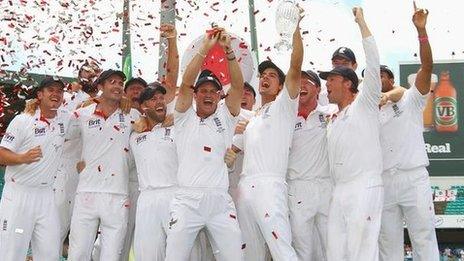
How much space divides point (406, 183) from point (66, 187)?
4.82m

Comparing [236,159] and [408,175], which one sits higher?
[236,159]

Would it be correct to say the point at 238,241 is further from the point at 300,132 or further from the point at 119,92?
the point at 119,92

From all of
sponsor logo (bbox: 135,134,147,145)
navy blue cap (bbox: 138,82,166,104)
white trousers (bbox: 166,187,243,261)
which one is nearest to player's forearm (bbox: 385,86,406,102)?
white trousers (bbox: 166,187,243,261)

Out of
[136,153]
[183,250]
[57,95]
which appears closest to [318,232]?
[183,250]

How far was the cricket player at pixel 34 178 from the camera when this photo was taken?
820 centimetres

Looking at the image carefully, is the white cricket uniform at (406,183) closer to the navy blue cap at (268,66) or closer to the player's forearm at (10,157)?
the navy blue cap at (268,66)

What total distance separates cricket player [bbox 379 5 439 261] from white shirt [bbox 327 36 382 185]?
2.01 feet

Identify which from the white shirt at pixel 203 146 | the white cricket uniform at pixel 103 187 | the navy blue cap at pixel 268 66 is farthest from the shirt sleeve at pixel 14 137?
the navy blue cap at pixel 268 66

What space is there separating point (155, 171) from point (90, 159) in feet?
3.20

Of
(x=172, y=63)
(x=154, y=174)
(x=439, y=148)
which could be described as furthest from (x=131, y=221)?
(x=439, y=148)

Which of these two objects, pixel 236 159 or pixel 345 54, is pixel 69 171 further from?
pixel 345 54

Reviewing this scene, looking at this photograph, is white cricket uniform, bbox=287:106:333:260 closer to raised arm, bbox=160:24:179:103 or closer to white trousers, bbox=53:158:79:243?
raised arm, bbox=160:24:179:103

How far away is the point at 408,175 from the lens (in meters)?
7.84

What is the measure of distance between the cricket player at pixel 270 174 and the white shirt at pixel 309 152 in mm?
213
